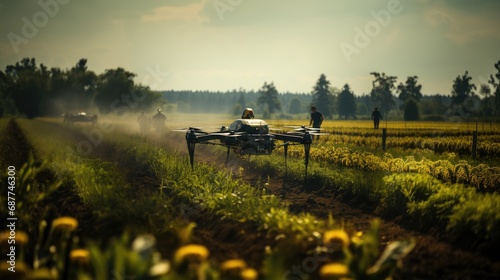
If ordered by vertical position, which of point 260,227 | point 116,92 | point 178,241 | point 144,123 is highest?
point 116,92

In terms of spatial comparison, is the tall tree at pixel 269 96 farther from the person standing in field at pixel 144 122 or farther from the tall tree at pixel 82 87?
the person standing in field at pixel 144 122

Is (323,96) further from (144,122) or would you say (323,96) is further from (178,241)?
(178,241)

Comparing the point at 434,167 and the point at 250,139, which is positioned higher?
the point at 250,139

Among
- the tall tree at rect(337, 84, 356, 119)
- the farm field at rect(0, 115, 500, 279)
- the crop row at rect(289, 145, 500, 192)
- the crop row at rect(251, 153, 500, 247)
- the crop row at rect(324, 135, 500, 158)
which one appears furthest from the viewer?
the tall tree at rect(337, 84, 356, 119)

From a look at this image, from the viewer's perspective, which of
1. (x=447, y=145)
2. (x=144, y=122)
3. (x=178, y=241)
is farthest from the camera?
(x=144, y=122)

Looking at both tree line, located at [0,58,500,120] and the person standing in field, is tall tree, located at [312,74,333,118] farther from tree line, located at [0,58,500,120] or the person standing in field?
the person standing in field

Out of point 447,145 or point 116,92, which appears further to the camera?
point 116,92

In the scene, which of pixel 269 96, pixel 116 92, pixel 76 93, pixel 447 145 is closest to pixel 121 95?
pixel 116 92

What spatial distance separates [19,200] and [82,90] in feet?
331

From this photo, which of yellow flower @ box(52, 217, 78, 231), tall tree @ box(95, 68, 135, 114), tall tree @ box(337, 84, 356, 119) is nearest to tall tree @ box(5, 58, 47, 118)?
tall tree @ box(95, 68, 135, 114)

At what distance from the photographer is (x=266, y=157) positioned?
18.6 m

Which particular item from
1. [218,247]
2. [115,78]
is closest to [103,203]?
[218,247]

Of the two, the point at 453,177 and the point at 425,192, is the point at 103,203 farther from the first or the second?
the point at 453,177

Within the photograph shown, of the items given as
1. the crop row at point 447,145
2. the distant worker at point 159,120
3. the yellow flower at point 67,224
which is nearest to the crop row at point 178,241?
the yellow flower at point 67,224
